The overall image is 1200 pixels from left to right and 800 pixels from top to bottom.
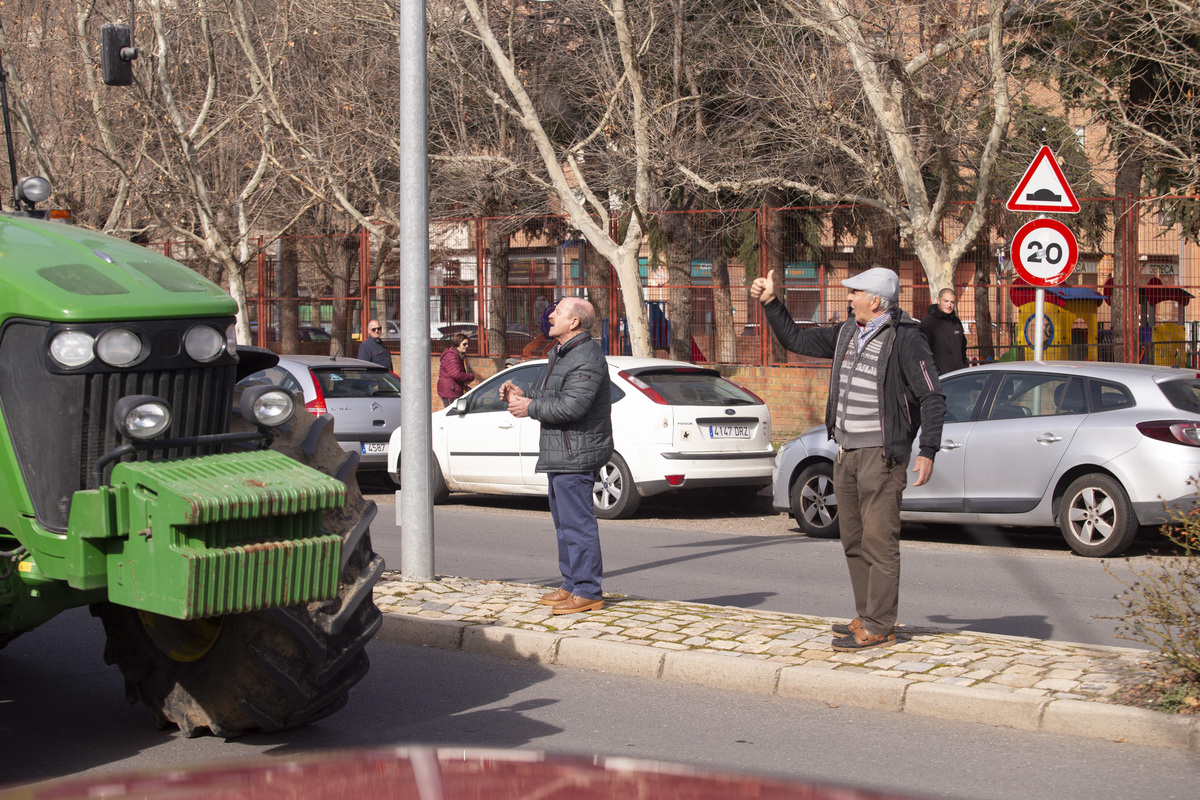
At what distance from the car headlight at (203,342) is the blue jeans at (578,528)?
9.69 ft

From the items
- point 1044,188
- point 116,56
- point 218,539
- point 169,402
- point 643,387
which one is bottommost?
point 218,539

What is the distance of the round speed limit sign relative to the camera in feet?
36.2

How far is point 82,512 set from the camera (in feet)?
13.8

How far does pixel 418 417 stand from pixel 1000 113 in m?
8.69

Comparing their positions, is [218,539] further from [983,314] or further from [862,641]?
[983,314]

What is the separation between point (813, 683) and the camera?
5.96m

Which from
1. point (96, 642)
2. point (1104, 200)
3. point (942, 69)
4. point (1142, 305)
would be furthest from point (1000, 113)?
point (96, 642)

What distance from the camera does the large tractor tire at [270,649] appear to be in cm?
491

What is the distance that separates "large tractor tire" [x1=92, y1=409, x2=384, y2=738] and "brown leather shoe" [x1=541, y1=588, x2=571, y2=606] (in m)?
2.17

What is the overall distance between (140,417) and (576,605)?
348cm

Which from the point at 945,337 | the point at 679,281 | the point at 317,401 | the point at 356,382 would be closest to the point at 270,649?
the point at 317,401

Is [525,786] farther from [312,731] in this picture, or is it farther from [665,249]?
[665,249]

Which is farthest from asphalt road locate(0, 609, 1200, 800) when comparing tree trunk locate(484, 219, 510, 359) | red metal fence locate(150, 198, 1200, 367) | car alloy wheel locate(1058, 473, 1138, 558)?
tree trunk locate(484, 219, 510, 359)

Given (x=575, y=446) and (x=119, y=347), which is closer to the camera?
(x=119, y=347)
